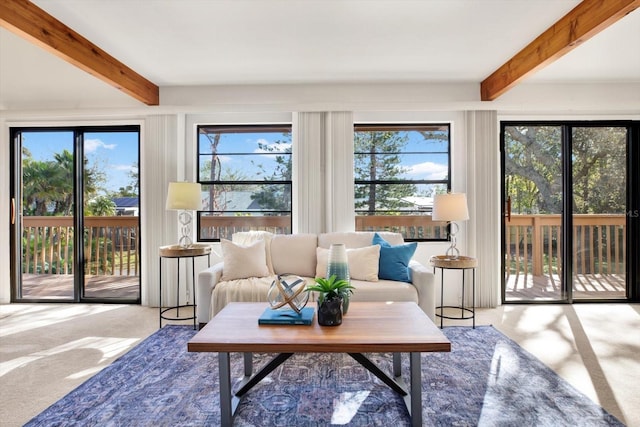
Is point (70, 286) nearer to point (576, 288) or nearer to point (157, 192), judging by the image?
point (157, 192)

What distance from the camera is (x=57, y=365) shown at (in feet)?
8.55

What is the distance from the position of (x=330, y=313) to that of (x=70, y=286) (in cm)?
403

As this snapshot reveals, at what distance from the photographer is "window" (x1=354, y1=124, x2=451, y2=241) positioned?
4.30 m

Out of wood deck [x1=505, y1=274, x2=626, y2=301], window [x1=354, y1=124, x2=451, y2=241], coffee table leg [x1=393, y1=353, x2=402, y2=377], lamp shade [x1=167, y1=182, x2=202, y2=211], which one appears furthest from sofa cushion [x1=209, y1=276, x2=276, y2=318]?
wood deck [x1=505, y1=274, x2=626, y2=301]

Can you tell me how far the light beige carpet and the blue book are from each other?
4.35 ft

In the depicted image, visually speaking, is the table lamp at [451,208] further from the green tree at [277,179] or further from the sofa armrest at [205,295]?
the sofa armrest at [205,295]

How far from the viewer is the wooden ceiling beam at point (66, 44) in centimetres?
232

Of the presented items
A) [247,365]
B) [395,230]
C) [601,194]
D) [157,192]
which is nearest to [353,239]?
[395,230]

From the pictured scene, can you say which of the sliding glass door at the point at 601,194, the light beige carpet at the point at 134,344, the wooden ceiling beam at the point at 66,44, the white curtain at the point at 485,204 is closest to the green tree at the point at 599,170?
the sliding glass door at the point at 601,194

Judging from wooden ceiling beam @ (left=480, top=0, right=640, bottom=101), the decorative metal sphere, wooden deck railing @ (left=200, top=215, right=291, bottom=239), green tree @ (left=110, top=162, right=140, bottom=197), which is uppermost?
wooden ceiling beam @ (left=480, top=0, right=640, bottom=101)

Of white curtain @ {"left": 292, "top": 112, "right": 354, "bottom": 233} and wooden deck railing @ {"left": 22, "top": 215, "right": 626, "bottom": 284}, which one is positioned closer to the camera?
white curtain @ {"left": 292, "top": 112, "right": 354, "bottom": 233}

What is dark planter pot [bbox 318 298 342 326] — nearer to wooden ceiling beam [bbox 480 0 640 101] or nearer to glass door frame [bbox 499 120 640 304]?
wooden ceiling beam [bbox 480 0 640 101]

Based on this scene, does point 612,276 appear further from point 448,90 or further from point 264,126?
point 264,126

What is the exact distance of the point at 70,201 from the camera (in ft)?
14.4
